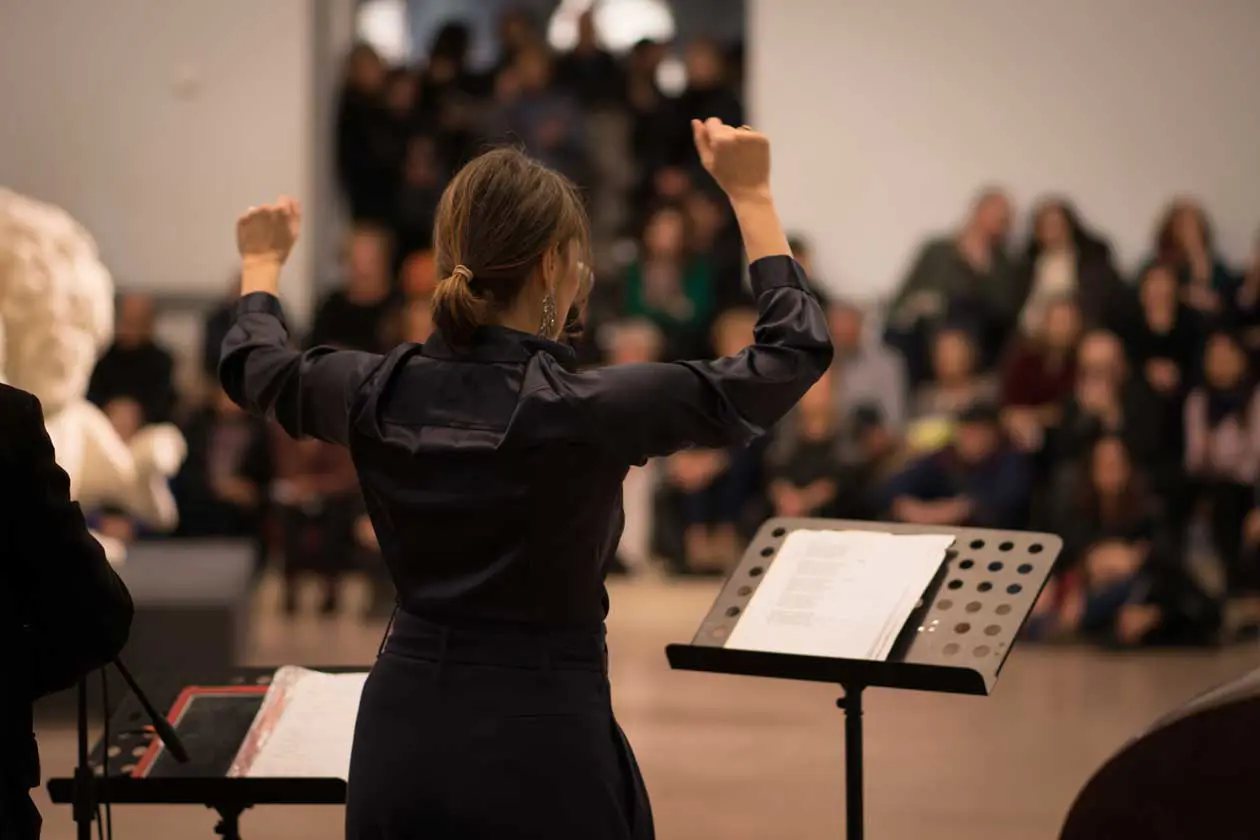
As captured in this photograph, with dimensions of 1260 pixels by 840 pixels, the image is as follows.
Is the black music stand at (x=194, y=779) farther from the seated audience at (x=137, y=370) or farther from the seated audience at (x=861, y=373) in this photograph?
the seated audience at (x=861, y=373)

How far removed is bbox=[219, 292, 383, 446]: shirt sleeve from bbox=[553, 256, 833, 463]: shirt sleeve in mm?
302

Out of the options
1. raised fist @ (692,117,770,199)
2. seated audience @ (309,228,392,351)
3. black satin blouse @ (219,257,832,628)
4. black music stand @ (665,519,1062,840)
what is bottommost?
seated audience @ (309,228,392,351)

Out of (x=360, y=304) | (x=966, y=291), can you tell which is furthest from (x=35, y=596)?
(x=966, y=291)

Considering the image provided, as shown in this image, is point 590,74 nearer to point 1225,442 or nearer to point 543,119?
point 543,119

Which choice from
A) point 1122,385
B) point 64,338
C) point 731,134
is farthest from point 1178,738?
point 1122,385

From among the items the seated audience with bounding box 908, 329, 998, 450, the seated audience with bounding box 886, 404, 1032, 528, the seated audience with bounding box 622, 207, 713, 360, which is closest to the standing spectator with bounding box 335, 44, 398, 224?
the seated audience with bounding box 622, 207, 713, 360

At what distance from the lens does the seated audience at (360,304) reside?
983 centimetres

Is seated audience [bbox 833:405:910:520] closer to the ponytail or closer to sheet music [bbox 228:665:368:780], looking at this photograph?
sheet music [bbox 228:665:368:780]

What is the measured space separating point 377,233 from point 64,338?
14.6ft

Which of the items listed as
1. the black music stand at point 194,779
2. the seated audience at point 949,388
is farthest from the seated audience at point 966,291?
the black music stand at point 194,779

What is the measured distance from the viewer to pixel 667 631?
26.3ft

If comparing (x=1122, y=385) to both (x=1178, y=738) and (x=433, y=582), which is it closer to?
(x=433, y=582)

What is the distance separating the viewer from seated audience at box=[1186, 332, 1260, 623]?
9039 mm

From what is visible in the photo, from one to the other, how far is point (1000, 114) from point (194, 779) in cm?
909
